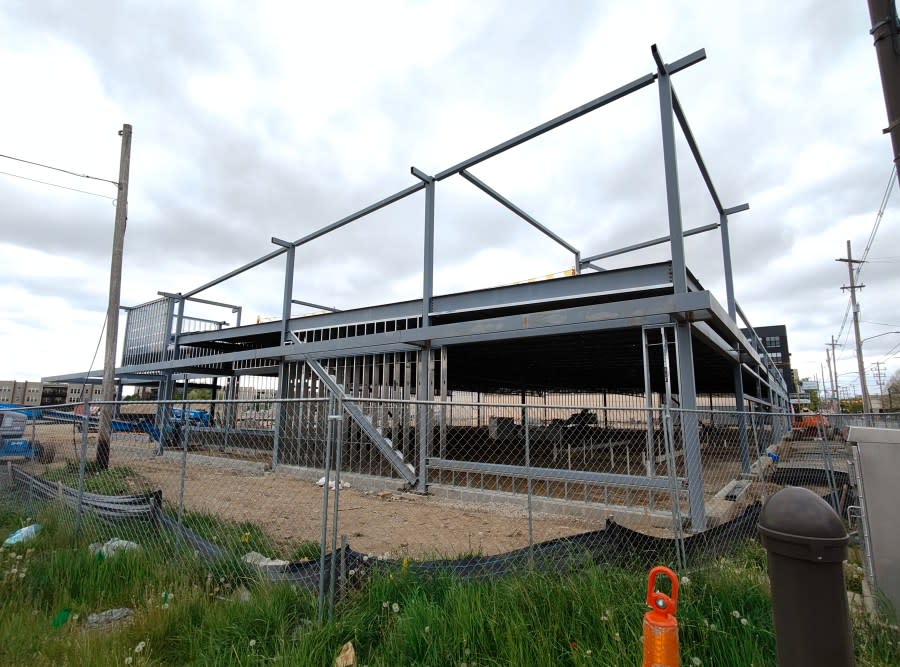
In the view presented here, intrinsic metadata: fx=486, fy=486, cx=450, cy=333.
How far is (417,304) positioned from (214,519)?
6.70 meters

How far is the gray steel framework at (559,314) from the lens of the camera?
25.8 ft

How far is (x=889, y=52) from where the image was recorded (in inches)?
152

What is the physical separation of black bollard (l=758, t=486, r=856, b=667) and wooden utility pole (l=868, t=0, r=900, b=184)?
344cm

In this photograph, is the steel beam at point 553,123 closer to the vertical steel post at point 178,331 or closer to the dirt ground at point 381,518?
the dirt ground at point 381,518

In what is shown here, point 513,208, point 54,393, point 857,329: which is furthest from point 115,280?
point 54,393

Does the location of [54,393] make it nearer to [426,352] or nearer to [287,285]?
[287,285]

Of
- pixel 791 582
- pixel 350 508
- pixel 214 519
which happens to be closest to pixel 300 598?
pixel 791 582

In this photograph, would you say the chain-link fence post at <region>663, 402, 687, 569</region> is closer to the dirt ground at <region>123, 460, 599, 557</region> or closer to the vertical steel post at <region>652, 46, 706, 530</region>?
the dirt ground at <region>123, 460, 599, 557</region>

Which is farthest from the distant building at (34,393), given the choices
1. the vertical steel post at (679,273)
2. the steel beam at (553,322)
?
the vertical steel post at (679,273)

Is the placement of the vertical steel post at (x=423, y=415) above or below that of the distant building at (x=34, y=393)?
below

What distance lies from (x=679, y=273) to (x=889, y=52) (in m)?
4.23

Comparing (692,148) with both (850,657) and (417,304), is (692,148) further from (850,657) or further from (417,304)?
(850,657)

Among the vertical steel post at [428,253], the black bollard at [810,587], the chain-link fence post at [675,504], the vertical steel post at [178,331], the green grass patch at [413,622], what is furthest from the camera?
the vertical steel post at [178,331]

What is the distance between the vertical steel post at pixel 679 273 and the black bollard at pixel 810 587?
5.74 m
